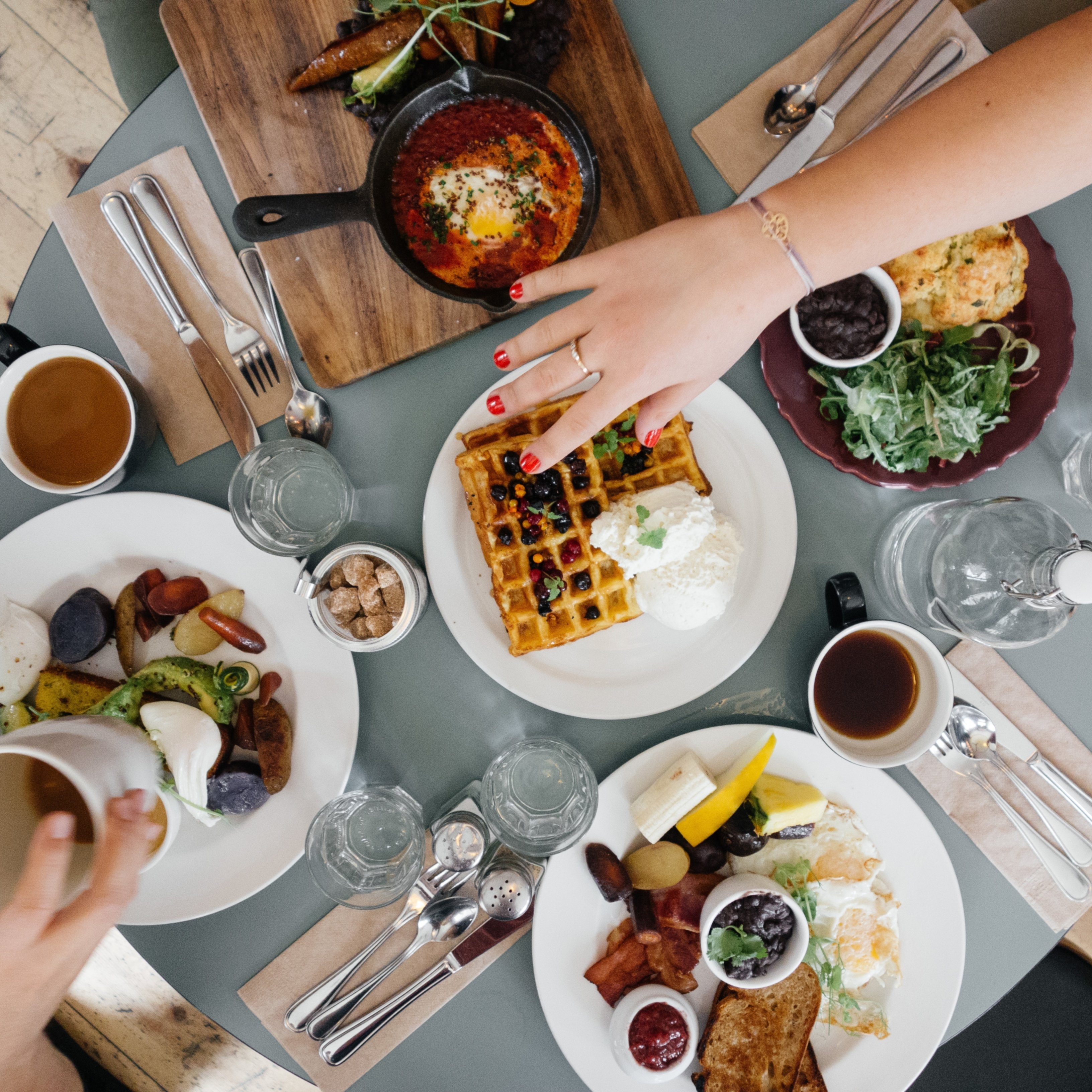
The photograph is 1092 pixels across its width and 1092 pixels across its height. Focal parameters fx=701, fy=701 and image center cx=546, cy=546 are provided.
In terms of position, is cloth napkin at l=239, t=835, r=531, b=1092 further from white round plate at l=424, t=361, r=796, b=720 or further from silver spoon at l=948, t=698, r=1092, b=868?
silver spoon at l=948, t=698, r=1092, b=868

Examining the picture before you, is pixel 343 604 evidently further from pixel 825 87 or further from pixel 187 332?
pixel 825 87

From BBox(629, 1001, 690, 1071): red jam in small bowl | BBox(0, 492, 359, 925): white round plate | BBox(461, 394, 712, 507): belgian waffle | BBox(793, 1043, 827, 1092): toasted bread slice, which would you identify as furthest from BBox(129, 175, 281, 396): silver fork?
BBox(793, 1043, 827, 1092): toasted bread slice

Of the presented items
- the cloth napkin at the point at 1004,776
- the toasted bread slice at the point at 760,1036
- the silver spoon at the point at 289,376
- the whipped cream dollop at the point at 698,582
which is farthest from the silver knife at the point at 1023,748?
the silver spoon at the point at 289,376

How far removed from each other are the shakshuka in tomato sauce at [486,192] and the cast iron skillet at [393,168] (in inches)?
1.1

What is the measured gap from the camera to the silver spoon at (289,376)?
1979 mm

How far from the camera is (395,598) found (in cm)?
190

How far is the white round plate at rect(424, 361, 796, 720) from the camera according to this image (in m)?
1.95

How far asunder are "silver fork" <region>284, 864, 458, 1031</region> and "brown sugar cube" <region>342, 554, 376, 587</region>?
0.83 meters

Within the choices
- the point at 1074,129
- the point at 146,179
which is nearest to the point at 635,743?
the point at 1074,129

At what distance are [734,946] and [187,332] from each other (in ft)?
7.31

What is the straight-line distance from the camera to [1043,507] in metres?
1.84

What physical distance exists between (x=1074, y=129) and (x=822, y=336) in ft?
2.07

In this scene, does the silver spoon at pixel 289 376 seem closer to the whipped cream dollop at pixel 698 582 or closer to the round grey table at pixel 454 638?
the round grey table at pixel 454 638

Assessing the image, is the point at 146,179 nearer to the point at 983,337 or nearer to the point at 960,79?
the point at 960,79
